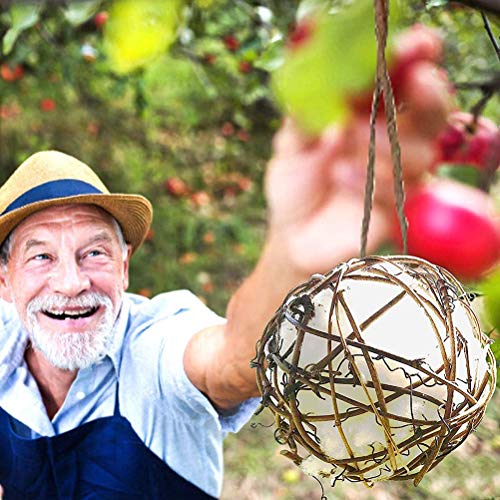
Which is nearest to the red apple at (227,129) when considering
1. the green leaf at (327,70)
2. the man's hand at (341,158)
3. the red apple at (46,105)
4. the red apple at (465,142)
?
the red apple at (46,105)

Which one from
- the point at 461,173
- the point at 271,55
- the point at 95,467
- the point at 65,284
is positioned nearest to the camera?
the point at 461,173

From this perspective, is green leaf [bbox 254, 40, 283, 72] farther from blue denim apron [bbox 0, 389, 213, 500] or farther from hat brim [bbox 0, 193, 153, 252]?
blue denim apron [bbox 0, 389, 213, 500]

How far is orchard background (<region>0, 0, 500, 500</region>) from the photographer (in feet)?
9.43

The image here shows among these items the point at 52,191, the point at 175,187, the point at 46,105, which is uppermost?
the point at 52,191

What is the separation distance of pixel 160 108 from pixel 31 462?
127 inches

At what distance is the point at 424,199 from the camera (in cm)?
56

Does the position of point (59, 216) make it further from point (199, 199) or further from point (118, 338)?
point (199, 199)

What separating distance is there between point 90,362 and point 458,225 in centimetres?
125

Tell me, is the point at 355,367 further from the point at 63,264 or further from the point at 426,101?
the point at 63,264

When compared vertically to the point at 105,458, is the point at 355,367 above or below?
above

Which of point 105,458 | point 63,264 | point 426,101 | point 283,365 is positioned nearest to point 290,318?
point 283,365

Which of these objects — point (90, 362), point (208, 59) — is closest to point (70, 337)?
point (90, 362)

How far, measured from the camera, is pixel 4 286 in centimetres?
179

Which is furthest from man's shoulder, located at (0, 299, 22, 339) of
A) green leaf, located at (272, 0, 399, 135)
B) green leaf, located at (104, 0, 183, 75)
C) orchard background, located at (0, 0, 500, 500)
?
green leaf, located at (272, 0, 399, 135)
